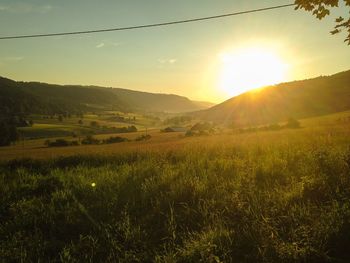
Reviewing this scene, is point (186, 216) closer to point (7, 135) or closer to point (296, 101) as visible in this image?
point (7, 135)

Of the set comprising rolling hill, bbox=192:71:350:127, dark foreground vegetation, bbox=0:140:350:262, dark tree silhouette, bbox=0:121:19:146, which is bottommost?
dark tree silhouette, bbox=0:121:19:146

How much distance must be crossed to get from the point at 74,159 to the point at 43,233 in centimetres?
1112

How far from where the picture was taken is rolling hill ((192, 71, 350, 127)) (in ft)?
364

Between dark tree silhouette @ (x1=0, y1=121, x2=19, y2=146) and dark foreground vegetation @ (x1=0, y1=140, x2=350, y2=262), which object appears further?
dark tree silhouette @ (x1=0, y1=121, x2=19, y2=146)

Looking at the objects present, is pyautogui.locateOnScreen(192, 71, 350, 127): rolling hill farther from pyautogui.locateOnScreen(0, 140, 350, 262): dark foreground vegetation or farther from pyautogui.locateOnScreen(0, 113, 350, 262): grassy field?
pyautogui.locateOnScreen(0, 140, 350, 262): dark foreground vegetation

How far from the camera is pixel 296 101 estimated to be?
122438 mm

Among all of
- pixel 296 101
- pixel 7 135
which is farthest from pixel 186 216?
pixel 296 101

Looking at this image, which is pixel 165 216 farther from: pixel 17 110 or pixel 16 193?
pixel 17 110

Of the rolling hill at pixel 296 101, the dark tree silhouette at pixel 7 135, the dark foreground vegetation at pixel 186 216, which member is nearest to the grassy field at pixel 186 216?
the dark foreground vegetation at pixel 186 216

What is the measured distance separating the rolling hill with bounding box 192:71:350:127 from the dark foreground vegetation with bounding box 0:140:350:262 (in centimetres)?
9486

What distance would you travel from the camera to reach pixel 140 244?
229 inches

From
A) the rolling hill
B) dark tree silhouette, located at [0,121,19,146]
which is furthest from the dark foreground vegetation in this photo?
the rolling hill

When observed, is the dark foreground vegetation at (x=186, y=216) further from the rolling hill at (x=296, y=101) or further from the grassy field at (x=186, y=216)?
the rolling hill at (x=296, y=101)

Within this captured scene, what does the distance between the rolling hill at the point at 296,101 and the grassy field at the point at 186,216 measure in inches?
3725
